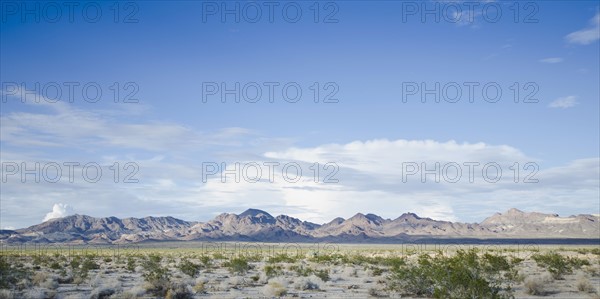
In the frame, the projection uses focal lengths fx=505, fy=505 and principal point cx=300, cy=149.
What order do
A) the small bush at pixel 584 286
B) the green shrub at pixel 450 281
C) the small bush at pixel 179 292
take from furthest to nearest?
the small bush at pixel 584 286
the small bush at pixel 179 292
the green shrub at pixel 450 281

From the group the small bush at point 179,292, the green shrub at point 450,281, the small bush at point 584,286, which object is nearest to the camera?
the green shrub at point 450,281

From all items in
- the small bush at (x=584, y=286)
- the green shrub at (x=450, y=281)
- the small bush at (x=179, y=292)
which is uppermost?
the green shrub at (x=450, y=281)

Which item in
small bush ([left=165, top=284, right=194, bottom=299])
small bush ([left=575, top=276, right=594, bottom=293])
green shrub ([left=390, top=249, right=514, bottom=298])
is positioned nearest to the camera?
green shrub ([left=390, top=249, right=514, bottom=298])

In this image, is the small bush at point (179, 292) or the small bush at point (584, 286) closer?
the small bush at point (179, 292)

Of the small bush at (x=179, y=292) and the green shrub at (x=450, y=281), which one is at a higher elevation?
the green shrub at (x=450, y=281)

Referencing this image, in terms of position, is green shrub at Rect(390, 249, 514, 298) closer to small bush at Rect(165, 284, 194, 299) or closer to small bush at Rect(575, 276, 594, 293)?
small bush at Rect(575, 276, 594, 293)

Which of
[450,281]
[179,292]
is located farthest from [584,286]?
[179,292]

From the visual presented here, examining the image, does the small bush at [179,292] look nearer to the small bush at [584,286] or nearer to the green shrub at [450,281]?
the green shrub at [450,281]

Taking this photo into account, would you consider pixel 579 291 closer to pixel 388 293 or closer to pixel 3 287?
pixel 388 293

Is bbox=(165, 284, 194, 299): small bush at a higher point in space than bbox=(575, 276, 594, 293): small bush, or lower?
higher

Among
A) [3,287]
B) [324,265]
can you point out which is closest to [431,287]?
[3,287]

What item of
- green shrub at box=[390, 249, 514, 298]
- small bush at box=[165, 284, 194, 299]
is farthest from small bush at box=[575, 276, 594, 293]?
small bush at box=[165, 284, 194, 299]

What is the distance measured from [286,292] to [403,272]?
5.80 m

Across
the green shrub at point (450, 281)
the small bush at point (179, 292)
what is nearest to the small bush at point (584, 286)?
the green shrub at point (450, 281)
